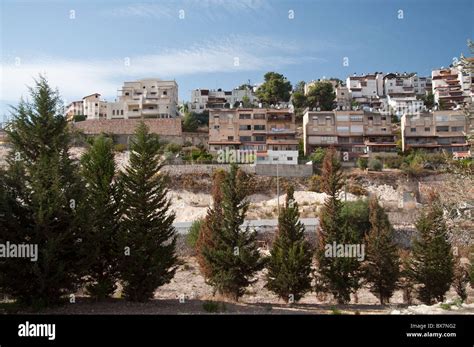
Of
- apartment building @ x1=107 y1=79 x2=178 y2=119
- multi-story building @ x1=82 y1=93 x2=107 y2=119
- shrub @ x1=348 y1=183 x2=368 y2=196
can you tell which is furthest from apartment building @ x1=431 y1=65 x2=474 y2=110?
multi-story building @ x1=82 y1=93 x2=107 y2=119

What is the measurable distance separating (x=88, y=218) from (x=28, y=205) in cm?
176

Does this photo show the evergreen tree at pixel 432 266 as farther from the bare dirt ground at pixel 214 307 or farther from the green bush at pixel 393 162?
the green bush at pixel 393 162

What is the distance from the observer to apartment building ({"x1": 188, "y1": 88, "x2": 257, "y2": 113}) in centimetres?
7669

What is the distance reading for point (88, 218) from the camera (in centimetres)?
1395

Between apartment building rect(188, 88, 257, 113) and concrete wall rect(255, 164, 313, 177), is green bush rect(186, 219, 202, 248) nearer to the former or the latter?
concrete wall rect(255, 164, 313, 177)

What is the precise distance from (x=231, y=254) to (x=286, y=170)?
2475cm

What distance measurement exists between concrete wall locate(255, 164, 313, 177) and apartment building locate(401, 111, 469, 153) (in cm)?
1650

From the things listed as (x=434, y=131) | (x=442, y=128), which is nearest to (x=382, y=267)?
(x=434, y=131)

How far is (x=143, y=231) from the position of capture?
54.0 feet

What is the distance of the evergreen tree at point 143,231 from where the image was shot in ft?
51.1

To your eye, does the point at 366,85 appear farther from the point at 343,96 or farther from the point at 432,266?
the point at 432,266

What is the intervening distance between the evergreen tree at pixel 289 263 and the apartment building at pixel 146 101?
151 feet
